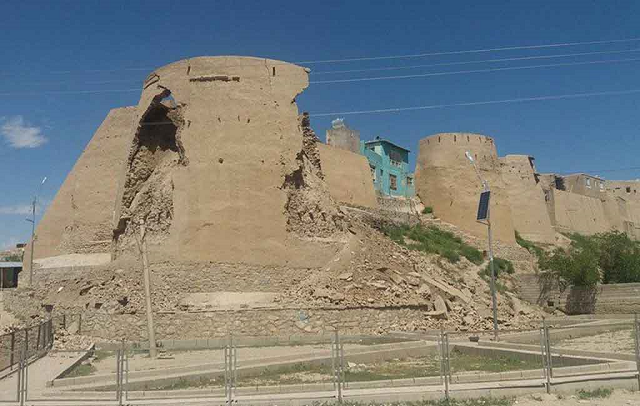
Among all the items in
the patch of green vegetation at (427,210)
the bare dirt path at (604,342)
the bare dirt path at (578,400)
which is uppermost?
the patch of green vegetation at (427,210)

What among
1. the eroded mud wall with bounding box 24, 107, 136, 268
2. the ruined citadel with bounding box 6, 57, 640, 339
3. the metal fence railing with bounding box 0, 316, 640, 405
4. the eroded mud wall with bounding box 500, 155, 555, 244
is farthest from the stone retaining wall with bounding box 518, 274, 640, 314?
the eroded mud wall with bounding box 24, 107, 136, 268

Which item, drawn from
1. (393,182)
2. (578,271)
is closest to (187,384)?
(578,271)

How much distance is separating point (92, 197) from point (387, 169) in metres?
18.6

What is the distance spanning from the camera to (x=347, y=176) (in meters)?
33.9

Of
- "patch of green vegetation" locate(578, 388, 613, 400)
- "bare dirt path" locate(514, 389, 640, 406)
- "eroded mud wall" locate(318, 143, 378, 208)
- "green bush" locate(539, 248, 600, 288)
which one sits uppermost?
"eroded mud wall" locate(318, 143, 378, 208)

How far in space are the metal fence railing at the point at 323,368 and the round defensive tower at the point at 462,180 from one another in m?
18.1

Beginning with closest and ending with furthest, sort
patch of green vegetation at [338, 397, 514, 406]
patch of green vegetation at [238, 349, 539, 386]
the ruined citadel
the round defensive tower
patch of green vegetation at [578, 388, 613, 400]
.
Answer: patch of green vegetation at [338, 397, 514, 406]
patch of green vegetation at [578, 388, 613, 400]
patch of green vegetation at [238, 349, 539, 386]
the ruined citadel
the round defensive tower

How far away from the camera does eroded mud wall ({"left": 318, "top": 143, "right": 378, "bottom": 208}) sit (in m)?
32.9

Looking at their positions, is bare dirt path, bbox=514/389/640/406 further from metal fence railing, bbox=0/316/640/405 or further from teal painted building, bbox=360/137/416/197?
teal painted building, bbox=360/137/416/197

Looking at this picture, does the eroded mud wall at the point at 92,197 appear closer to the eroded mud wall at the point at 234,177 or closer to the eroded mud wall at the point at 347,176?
the eroded mud wall at the point at 234,177

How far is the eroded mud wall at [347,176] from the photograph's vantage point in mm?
32906

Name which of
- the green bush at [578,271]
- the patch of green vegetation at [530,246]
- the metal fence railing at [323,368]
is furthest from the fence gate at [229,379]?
the patch of green vegetation at [530,246]

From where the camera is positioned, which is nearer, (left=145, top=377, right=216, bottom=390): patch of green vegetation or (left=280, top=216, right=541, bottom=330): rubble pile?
(left=145, top=377, right=216, bottom=390): patch of green vegetation

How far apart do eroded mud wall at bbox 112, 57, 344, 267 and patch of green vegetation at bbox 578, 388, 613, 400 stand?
12668 millimetres
